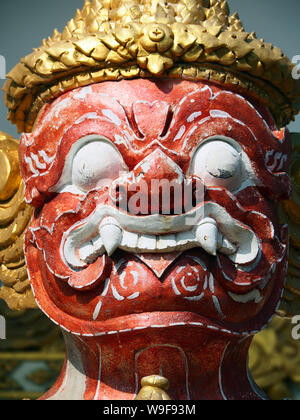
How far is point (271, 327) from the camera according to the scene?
14.3 ft

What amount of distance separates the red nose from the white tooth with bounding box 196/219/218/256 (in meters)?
0.09

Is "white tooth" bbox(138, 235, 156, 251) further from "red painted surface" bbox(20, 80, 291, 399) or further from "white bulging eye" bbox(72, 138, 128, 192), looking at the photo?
"white bulging eye" bbox(72, 138, 128, 192)

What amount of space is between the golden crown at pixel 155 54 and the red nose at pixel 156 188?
371 millimetres

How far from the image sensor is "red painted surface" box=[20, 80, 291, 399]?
9.20ft

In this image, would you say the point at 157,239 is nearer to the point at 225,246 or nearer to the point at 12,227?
the point at 225,246

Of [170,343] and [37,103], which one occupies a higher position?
[37,103]

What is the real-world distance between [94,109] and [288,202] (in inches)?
39.4

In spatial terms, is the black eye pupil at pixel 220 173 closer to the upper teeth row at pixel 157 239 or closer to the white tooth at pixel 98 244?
the upper teeth row at pixel 157 239

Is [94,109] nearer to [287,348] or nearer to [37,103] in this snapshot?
[37,103]

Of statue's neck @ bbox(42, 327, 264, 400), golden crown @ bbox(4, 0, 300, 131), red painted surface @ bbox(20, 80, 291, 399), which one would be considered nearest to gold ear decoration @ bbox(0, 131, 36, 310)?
golden crown @ bbox(4, 0, 300, 131)

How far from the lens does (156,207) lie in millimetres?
2820

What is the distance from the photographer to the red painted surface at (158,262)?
9.20 feet

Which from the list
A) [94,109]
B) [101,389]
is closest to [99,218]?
[94,109]

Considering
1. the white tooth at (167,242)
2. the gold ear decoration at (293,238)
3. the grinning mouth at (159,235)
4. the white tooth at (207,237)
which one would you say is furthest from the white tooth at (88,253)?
the gold ear decoration at (293,238)
